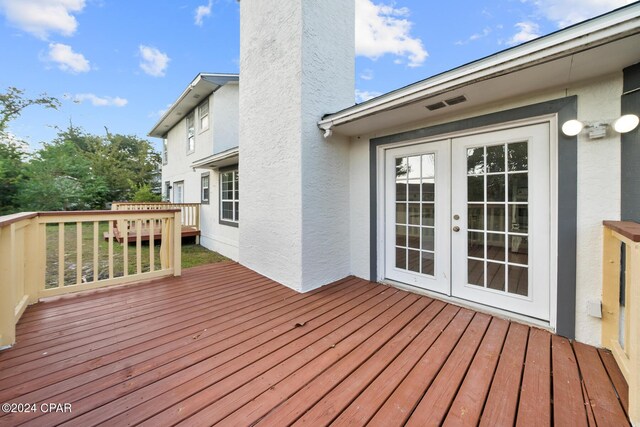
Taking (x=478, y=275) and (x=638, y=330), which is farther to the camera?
(x=478, y=275)

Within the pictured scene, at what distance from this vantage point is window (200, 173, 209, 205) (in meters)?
7.86

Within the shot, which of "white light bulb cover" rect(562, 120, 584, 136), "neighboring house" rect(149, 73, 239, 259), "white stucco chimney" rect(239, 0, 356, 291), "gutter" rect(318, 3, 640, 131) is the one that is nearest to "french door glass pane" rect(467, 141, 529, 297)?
"white light bulb cover" rect(562, 120, 584, 136)

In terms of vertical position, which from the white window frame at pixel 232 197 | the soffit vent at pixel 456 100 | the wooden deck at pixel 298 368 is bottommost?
the wooden deck at pixel 298 368

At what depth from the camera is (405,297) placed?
3.27 meters

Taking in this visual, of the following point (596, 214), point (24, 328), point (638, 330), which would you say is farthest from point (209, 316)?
point (596, 214)

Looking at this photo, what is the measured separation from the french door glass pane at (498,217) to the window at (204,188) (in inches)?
289

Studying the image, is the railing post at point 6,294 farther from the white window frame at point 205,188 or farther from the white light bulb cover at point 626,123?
the white window frame at point 205,188

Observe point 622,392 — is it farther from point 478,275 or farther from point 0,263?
Answer: point 0,263

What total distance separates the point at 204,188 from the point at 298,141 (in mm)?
5791

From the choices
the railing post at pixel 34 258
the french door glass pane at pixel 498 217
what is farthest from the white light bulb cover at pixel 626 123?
the railing post at pixel 34 258

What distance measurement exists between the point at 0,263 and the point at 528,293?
194 inches

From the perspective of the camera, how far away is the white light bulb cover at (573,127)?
2180 millimetres

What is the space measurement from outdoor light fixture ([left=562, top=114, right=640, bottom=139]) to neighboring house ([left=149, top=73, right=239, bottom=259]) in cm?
518

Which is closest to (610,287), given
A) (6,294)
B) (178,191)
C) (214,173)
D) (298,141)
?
(298,141)
